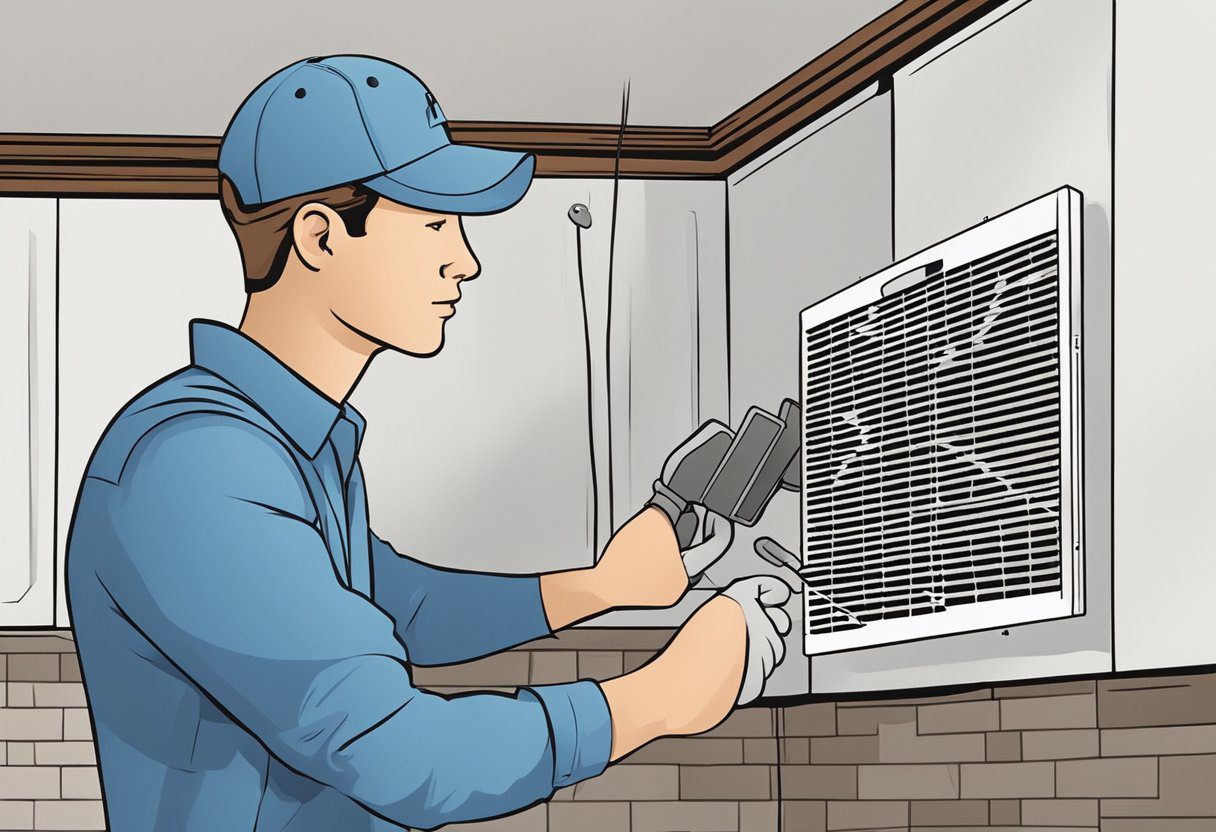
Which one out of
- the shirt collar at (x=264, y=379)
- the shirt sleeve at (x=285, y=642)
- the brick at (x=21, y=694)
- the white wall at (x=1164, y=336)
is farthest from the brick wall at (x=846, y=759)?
the shirt collar at (x=264, y=379)

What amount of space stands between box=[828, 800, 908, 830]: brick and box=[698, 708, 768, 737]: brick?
27cm

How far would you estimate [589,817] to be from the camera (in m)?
2.81

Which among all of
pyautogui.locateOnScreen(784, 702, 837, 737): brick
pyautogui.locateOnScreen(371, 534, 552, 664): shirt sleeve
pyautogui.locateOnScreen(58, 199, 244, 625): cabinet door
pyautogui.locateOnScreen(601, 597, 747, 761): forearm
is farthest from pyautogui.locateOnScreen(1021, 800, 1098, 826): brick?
pyautogui.locateOnScreen(58, 199, 244, 625): cabinet door

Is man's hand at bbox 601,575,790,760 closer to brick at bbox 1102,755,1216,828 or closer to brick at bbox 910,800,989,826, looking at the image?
brick at bbox 1102,755,1216,828

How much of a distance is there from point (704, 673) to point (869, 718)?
1.40m

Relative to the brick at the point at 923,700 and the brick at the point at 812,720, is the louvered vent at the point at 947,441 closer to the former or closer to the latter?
the brick at the point at 923,700

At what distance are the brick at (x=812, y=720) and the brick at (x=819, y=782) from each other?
2.5 inches

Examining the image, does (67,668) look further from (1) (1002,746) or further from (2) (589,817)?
(1) (1002,746)

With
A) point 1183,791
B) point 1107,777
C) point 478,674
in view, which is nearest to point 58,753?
point 478,674

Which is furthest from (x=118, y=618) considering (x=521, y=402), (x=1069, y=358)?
(x=521, y=402)

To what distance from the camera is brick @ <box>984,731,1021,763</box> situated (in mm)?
1920

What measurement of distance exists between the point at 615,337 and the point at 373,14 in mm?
874

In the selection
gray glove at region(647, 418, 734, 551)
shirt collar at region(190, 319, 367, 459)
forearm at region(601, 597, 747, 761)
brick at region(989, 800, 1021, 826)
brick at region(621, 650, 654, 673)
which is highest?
shirt collar at region(190, 319, 367, 459)

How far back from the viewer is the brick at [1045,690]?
177 centimetres
